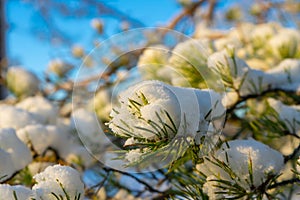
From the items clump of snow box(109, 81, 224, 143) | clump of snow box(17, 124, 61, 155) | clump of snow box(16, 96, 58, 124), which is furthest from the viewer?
clump of snow box(16, 96, 58, 124)

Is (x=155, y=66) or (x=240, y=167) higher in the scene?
(x=155, y=66)

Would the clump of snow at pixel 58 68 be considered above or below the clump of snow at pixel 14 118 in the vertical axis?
above

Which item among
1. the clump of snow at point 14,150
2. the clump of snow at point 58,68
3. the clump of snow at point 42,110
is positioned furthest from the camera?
the clump of snow at point 58,68

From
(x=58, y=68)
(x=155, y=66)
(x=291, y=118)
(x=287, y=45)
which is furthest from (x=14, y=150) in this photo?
(x=58, y=68)

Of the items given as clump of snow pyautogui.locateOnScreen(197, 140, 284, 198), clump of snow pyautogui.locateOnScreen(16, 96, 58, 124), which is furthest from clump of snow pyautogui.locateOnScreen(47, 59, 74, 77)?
clump of snow pyautogui.locateOnScreen(197, 140, 284, 198)

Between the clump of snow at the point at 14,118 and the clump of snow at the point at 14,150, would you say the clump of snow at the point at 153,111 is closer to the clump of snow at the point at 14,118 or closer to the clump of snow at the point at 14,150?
the clump of snow at the point at 14,150

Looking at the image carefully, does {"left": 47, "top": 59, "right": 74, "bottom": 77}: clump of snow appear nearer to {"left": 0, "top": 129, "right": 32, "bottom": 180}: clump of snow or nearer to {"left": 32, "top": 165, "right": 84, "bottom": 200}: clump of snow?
{"left": 0, "top": 129, "right": 32, "bottom": 180}: clump of snow

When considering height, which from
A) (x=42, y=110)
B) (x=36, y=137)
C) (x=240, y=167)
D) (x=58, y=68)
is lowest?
(x=240, y=167)

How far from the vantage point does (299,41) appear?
1.01 meters

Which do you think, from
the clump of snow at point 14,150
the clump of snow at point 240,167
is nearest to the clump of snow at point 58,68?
the clump of snow at point 14,150

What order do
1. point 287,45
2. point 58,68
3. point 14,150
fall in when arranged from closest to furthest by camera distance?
point 14,150 → point 287,45 → point 58,68

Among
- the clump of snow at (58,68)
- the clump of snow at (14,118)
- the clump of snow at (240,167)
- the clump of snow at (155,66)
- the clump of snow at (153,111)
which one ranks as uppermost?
the clump of snow at (58,68)

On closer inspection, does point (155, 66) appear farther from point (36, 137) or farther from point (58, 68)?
point (58, 68)

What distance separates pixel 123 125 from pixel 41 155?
1.26 ft
